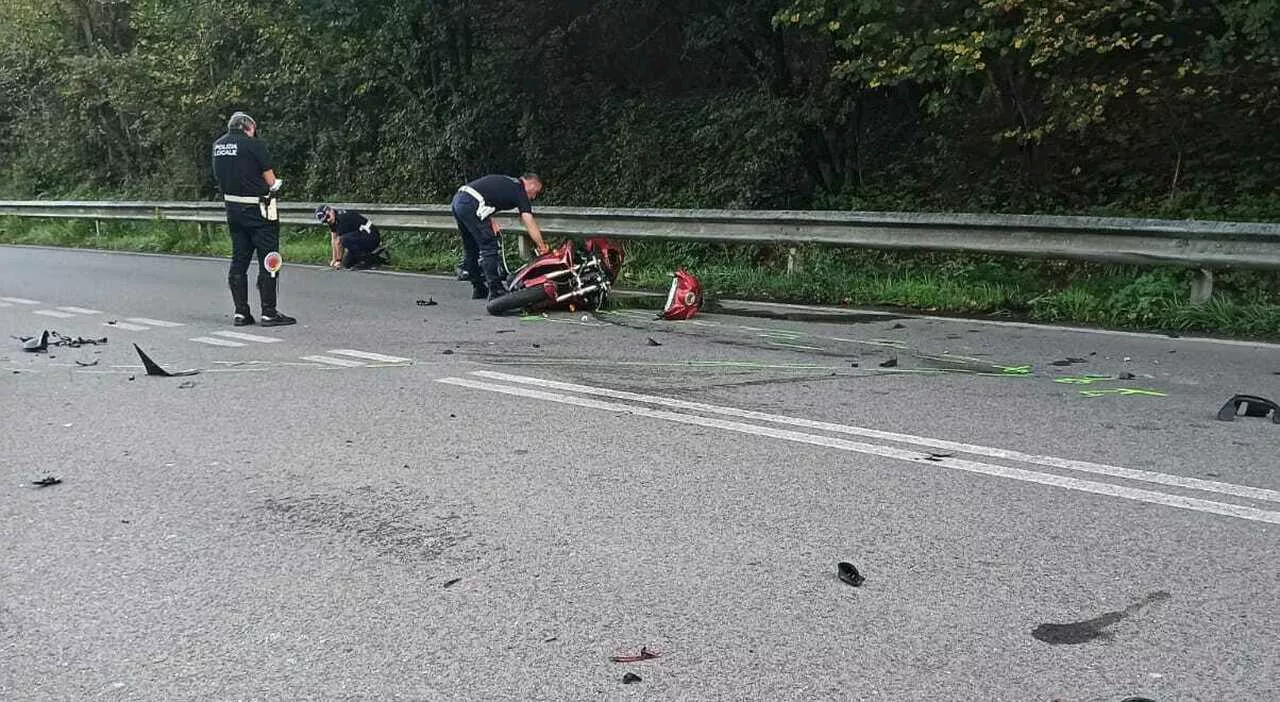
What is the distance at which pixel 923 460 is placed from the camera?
5.40 meters

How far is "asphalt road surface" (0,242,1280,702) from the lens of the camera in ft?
11.1

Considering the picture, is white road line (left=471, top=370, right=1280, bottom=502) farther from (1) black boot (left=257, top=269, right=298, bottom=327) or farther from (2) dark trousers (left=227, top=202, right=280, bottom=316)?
(2) dark trousers (left=227, top=202, right=280, bottom=316)

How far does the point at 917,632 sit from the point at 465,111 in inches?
738

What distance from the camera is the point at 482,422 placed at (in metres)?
6.45

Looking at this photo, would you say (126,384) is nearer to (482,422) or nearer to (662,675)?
(482,422)

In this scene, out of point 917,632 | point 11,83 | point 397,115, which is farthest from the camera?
point 11,83

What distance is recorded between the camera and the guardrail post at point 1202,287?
380 inches

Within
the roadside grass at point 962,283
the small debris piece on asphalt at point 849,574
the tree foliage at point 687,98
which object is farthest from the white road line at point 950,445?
the tree foliage at point 687,98

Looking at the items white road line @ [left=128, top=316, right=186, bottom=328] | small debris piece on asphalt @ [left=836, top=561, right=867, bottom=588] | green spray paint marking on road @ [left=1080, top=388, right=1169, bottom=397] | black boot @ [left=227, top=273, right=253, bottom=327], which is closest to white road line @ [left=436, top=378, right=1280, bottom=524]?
small debris piece on asphalt @ [left=836, top=561, right=867, bottom=588]

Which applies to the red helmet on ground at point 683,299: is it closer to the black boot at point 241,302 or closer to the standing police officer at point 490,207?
the standing police officer at point 490,207

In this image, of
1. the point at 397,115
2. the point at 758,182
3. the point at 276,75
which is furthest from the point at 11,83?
the point at 758,182

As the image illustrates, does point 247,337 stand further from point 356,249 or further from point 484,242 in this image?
point 356,249

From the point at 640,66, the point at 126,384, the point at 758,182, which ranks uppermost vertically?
the point at 640,66

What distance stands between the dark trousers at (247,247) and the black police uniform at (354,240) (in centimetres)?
510
